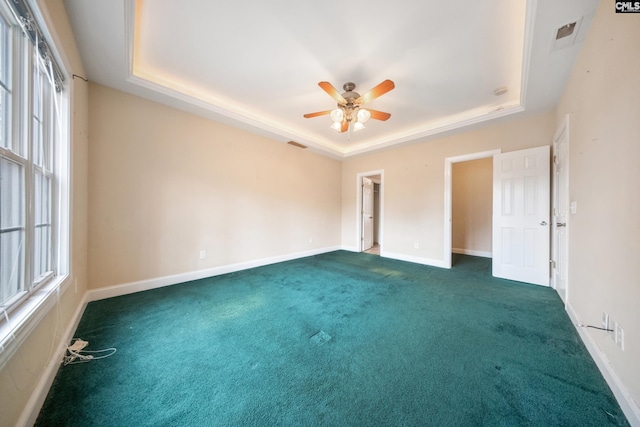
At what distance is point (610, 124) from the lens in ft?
4.55

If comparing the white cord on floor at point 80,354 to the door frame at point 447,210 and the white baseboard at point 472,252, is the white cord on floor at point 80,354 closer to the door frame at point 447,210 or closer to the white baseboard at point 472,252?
the door frame at point 447,210

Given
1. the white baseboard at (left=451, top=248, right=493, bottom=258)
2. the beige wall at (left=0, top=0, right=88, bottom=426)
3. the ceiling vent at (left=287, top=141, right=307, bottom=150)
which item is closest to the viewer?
the beige wall at (left=0, top=0, right=88, bottom=426)

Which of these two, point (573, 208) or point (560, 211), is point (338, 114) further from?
point (560, 211)

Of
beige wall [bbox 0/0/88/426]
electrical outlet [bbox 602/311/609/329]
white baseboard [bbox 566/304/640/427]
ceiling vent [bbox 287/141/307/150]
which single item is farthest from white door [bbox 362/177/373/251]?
beige wall [bbox 0/0/88/426]

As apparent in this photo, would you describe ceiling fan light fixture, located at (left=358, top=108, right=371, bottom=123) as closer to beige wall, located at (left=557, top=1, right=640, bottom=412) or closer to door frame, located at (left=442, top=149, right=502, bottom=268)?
beige wall, located at (left=557, top=1, right=640, bottom=412)

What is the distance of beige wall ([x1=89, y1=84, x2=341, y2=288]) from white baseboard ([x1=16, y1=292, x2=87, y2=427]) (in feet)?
3.66

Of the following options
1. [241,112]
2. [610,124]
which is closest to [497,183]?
[610,124]

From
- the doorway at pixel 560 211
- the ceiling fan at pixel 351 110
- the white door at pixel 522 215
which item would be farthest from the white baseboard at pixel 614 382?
the ceiling fan at pixel 351 110

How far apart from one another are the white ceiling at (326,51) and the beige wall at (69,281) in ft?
0.77

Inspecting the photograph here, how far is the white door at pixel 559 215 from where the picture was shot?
98.9 inches

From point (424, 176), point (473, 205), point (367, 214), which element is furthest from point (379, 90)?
point (473, 205)

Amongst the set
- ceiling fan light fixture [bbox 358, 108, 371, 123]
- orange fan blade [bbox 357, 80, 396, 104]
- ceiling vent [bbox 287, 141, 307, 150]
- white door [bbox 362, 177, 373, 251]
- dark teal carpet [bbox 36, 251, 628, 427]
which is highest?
ceiling vent [bbox 287, 141, 307, 150]

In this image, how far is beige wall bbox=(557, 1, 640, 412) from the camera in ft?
3.75

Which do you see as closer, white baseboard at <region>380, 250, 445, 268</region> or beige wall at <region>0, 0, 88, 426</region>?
beige wall at <region>0, 0, 88, 426</region>
